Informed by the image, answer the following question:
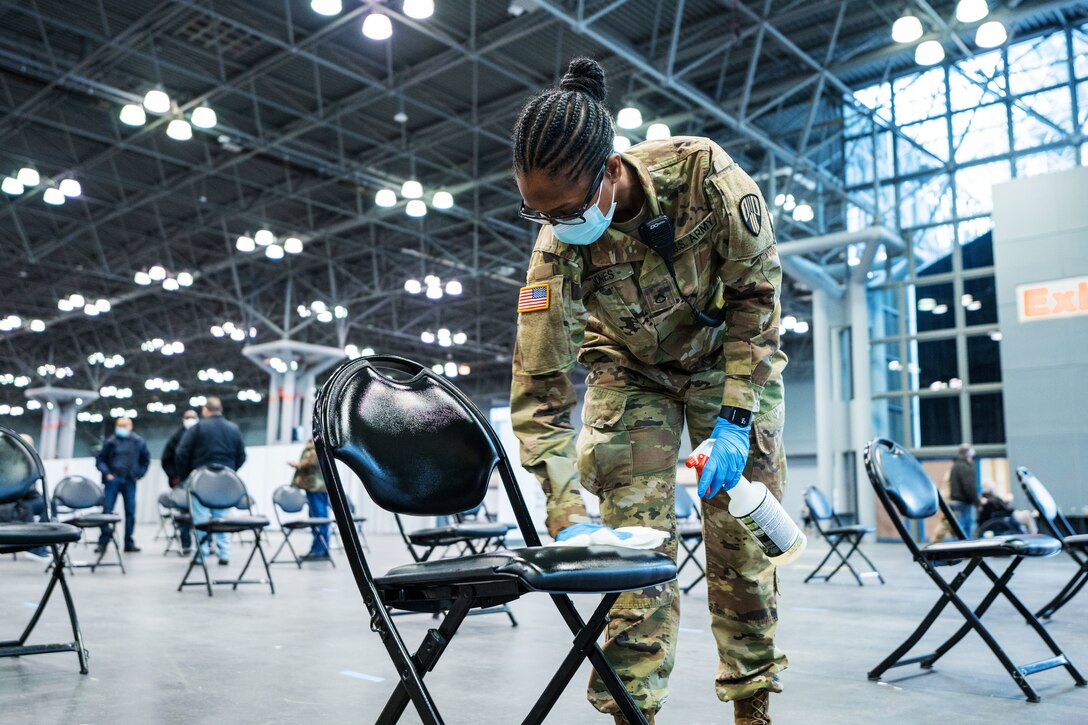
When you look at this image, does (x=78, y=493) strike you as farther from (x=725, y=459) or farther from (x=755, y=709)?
(x=725, y=459)

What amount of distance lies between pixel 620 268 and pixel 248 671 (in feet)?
7.09

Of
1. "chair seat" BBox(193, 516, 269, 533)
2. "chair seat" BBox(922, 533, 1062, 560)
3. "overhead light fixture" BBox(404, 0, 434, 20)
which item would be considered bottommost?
"chair seat" BBox(193, 516, 269, 533)

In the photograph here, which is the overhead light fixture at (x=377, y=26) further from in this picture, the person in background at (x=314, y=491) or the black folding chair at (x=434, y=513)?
the black folding chair at (x=434, y=513)

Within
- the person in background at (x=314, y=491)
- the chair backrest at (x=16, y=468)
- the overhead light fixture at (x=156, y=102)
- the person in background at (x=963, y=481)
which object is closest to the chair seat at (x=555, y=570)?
the chair backrest at (x=16, y=468)

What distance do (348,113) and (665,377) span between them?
12.2m

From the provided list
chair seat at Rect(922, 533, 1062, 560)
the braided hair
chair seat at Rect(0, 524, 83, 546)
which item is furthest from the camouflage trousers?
chair seat at Rect(0, 524, 83, 546)

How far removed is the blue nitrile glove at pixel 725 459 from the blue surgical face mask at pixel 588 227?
46cm

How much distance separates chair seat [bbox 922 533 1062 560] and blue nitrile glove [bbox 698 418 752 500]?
1385 mm

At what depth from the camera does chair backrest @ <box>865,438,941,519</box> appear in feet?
10.7

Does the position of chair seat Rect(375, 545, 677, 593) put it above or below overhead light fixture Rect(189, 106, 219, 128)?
below

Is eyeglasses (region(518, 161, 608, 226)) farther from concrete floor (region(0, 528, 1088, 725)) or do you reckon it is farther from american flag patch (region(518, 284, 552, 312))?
concrete floor (region(0, 528, 1088, 725))

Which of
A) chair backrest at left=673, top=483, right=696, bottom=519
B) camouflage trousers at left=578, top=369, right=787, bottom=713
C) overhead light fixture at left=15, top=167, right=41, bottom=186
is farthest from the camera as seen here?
overhead light fixture at left=15, top=167, right=41, bottom=186

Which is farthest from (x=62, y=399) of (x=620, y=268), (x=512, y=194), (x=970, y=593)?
(x=620, y=268)

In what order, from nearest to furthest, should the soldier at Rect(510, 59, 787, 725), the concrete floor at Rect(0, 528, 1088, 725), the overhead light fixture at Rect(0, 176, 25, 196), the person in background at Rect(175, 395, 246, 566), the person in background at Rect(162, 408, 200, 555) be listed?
the soldier at Rect(510, 59, 787, 725)
the concrete floor at Rect(0, 528, 1088, 725)
the person in background at Rect(175, 395, 246, 566)
the person in background at Rect(162, 408, 200, 555)
the overhead light fixture at Rect(0, 176, 25, 196)
